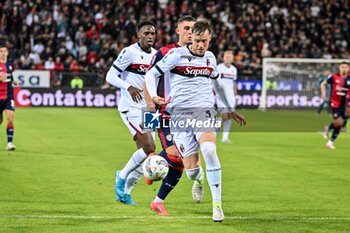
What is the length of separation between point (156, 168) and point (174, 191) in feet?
7.24

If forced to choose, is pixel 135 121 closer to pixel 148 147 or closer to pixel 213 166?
pixel 148 147

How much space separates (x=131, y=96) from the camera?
986 centimetres

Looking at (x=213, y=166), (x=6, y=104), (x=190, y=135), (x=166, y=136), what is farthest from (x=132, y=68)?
(x=6, y=104)

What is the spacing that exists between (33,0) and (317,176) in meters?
25.6

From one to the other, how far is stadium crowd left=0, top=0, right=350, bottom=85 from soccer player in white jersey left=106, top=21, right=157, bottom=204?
23.1 metres

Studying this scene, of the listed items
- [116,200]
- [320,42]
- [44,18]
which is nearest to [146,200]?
[116,200]

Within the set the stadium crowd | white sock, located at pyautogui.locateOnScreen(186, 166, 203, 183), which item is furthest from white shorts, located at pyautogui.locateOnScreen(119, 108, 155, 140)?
the stadium crowd

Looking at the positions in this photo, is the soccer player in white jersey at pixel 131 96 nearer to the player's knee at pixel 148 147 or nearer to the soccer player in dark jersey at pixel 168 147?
the player's knee at pixel 148 147

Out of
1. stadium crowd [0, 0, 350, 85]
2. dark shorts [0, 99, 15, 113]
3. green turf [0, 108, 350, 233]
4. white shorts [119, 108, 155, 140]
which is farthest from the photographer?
stadium crowd [0, 0, 350, 85]

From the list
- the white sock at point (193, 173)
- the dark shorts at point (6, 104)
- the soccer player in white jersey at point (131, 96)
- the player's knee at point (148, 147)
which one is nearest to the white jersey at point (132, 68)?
the soccer player in white jersey at point (131, 96)

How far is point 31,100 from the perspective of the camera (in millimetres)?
32406

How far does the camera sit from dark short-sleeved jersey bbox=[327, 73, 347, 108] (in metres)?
19.6

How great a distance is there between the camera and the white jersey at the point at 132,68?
10242 mm

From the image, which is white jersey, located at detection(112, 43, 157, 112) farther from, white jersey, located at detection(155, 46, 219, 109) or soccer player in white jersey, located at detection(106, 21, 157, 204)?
white jersey, located at detection(155, 46, 219, 109)
